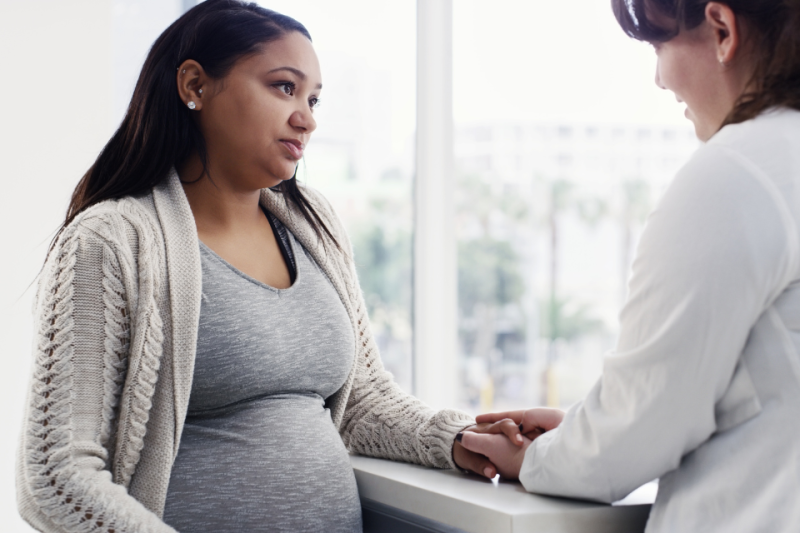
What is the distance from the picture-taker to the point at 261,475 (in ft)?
3.56

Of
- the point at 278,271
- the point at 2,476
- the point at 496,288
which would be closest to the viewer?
the point at 278,271

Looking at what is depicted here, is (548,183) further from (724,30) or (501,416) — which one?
(724,30)

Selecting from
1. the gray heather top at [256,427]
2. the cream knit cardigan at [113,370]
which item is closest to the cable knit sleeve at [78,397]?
the cream knit cardigan at [113,370]

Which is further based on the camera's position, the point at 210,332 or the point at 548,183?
the point at 548,183

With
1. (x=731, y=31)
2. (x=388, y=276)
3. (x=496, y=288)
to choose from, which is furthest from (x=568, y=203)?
(x=731, y=31)

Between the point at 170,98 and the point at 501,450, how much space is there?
82 cm

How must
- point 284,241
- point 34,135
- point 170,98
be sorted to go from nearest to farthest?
point 170,98 → point 284,241 → point 34,135

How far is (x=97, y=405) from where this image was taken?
997 mm

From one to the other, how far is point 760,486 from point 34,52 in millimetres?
1791

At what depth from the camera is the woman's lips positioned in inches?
49.5

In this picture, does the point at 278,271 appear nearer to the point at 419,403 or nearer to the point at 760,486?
the point at 419,403

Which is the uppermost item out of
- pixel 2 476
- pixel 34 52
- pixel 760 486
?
pixel 34 52

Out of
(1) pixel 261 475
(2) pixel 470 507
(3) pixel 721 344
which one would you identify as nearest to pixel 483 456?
(2) pixel 470 507

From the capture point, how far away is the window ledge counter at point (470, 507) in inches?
33.9
